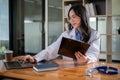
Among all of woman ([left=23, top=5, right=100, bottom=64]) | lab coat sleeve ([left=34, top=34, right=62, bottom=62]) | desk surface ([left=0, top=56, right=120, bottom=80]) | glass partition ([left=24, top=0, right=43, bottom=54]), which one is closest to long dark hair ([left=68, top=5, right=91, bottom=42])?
woman ([left=23, top=5, right=100, bottom=64])

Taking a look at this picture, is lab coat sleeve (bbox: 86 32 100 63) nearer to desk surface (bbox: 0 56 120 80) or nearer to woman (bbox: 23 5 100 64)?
woman (bbox: 23 5 100 64)

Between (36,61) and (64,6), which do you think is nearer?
(36,61)

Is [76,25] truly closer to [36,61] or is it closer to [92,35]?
[92,35]

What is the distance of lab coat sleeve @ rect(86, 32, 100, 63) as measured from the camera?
184cm

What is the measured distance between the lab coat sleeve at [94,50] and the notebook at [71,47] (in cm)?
17

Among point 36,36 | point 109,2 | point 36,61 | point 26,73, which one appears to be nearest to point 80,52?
point 36,61

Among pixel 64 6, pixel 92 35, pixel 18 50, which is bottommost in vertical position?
pixel 18 50

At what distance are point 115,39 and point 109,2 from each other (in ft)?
2.83

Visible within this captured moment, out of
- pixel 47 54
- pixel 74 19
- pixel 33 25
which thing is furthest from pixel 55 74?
pixel 33 25

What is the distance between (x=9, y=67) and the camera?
151cm

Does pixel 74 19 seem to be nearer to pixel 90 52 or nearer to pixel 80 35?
pixel 80 35

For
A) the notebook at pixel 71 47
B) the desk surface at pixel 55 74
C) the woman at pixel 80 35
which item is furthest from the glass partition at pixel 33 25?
the desk surface at pixel 55 74

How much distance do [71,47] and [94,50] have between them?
1.12 ft

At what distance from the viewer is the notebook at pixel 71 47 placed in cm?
164
